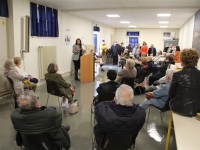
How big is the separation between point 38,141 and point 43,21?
214 inches

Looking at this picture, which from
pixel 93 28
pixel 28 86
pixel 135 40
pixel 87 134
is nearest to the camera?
pixel 87 134

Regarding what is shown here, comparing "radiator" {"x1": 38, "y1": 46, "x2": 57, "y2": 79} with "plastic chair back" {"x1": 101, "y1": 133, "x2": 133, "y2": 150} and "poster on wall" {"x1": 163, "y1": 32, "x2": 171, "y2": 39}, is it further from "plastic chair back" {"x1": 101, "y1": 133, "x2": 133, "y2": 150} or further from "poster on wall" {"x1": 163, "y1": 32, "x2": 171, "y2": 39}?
"poster on wall" {"x1": 163, "y1": 32, "x2": 171, "y2": 39}

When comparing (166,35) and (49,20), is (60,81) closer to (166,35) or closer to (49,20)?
(49,20)

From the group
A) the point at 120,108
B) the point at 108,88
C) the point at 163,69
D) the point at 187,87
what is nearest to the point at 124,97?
the point at 120,108

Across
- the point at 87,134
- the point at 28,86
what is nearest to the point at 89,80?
the point at 28,86

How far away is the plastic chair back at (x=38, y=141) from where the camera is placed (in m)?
1.98

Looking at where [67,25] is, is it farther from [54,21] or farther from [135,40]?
[135,40]

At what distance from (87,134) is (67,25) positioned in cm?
615

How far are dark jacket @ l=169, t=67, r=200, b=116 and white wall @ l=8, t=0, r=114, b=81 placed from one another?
4505 millimetres

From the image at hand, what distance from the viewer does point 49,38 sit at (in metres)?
7.26

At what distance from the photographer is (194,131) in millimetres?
2021

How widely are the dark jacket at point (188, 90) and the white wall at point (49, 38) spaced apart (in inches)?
177

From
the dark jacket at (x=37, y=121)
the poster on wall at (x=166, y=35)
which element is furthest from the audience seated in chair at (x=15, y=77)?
the poster on wall at (x=166, y=35)

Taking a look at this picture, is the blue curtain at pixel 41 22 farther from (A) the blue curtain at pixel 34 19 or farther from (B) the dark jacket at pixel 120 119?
(B) the dark jacket at pixel 120 119
